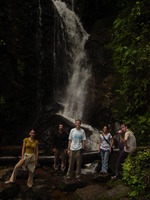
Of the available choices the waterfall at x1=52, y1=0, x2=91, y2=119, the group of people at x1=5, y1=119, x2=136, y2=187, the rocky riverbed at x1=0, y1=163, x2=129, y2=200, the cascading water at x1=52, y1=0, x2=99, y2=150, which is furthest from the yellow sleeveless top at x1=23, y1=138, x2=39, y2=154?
the waterfall at x1=52, y1=0, x2=91, y2=119

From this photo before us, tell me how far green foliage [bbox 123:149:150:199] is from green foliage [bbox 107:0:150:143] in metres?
3.84

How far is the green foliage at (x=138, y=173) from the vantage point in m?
7.09

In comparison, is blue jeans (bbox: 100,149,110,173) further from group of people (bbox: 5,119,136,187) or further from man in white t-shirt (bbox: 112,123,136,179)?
man in white t-shirt (bbox: 112,123,136,179)

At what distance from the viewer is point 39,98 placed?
17812 mm

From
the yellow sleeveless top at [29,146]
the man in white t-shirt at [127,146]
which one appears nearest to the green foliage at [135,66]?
the man in white t-shirt at [127,146]

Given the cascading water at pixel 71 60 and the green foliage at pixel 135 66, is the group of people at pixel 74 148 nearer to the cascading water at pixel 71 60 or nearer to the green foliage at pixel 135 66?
the green foliage at pixel 135 66

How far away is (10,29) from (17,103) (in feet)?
16.0

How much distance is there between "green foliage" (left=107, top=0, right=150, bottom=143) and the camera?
12.2 meters

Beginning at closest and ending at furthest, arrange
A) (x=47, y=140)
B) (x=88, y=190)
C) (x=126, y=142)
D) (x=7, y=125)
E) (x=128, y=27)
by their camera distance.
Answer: (x=88, y=190) < (x=126, y=142) < (x=47, y=140) < (x=128, y=27) < (x=7, y=125)

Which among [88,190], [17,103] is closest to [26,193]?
[88,190]

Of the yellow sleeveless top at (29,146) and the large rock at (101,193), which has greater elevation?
the yellow sleeveless top at (29,146)

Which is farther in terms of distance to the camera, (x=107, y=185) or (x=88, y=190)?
(x=107, y=185)

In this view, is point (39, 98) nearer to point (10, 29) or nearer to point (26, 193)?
→ point (10, 29)

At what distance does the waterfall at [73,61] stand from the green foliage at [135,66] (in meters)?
3.66
